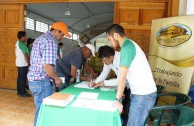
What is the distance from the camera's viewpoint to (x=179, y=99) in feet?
7.89

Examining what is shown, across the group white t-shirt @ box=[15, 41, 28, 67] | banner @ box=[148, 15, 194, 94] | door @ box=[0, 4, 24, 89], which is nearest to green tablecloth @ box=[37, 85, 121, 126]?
banner @ box=[148, 15, 194, 94]

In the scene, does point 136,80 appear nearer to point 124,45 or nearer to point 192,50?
point 124,45

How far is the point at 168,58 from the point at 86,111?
7.35ft

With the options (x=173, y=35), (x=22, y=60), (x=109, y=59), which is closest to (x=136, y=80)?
(x=109, y=59)

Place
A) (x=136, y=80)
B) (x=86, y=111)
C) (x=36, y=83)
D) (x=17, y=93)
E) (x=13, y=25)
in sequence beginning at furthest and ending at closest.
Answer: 1. (x=13, y=25)
2. (x=17, y=93)
3. (x=36, y=83)
4. (x=136, y=80)
5. (x=86, y=111)

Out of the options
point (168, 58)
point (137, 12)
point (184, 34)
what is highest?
point (137, 12)

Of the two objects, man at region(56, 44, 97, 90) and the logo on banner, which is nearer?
man at region(56, 44, 97, 90)

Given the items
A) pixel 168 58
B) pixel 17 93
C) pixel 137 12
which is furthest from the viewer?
pixel 17 93

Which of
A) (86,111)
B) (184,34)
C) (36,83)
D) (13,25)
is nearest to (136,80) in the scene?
(86,111)

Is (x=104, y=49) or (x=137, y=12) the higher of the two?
(x=137, y=12)

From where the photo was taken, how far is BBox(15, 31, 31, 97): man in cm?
445

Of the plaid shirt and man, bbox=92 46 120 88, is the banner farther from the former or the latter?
the plaid shirt

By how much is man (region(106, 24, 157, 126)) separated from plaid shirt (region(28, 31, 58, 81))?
0.68 metres

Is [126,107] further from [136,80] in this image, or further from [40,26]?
[40,26]
